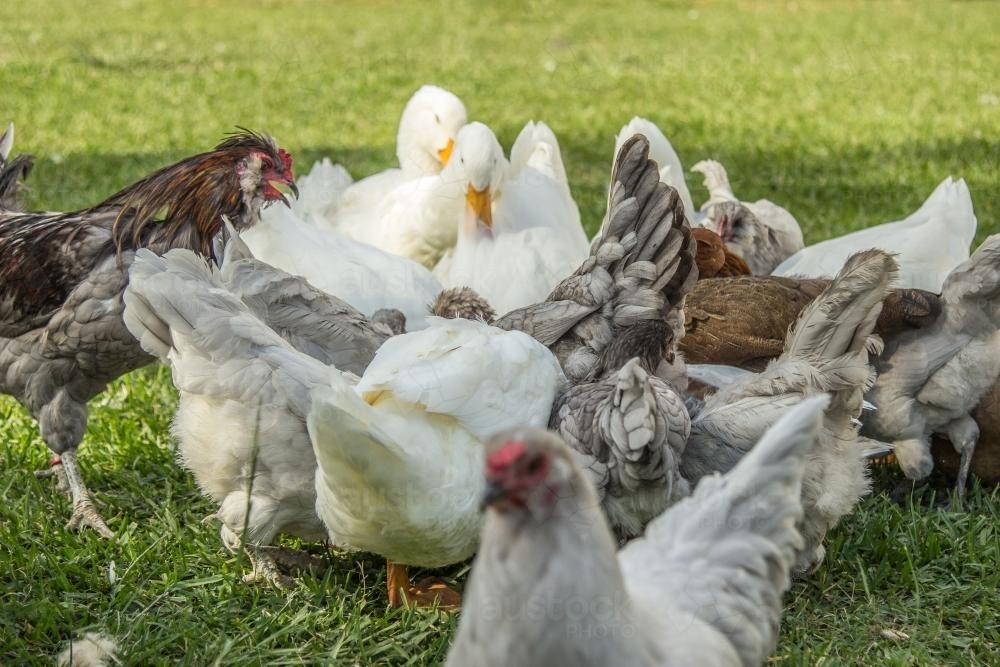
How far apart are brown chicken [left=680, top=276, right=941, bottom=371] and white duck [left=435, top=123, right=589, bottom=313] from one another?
0.77 meters

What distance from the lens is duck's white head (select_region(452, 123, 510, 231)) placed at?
5.16 meters

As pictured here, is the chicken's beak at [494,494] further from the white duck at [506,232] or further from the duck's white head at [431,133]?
the duck's white head at [431,133]

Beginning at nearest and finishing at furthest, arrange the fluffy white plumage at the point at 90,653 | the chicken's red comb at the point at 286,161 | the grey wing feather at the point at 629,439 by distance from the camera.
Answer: the fluffy white plumage at the point at 90,653 → the grey wing feather at the point at 629,439 → the chicken's red comb at the point at 286,161

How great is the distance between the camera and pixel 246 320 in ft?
10.5

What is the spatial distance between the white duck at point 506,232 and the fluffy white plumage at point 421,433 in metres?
1.43

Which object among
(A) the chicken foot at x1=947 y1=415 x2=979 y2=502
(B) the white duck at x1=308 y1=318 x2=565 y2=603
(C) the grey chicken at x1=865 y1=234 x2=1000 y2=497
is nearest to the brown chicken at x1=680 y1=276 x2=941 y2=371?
(C) the grey chicken at x1=865 y1=234 x2=1000 y2=497

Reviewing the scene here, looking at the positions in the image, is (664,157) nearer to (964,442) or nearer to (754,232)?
(754,232)

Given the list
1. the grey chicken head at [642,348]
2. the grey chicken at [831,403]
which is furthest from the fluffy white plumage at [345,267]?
the grey chicken at [831,403]

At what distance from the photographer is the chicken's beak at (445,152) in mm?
6180

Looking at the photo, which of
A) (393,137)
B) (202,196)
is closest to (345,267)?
(202,196)

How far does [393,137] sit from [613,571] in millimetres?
7970

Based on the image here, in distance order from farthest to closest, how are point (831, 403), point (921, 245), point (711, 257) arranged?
point (921, 245) < point (711, 257) < point (831, 403)

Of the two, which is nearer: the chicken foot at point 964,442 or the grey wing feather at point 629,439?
the grey wing feather at point 629,439

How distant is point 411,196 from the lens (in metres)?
5.73
